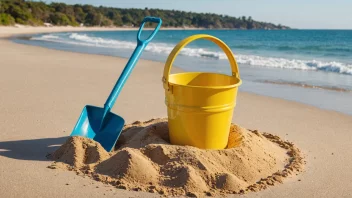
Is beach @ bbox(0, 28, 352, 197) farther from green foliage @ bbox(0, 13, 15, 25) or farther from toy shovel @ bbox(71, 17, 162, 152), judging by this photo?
green foliage @ bbox(0, 13, 15, 25)

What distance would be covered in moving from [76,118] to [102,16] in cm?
8811

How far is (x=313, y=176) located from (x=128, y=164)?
1501 mm

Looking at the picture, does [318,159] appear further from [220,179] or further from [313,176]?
[220,179]

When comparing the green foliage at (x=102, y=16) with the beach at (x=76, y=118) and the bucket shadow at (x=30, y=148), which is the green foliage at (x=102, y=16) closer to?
the beach at (x=76, y=118)

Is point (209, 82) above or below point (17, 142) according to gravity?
above

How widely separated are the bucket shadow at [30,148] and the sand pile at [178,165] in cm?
19

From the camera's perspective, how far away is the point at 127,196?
9.80ft

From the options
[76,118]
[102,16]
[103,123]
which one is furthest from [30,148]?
[102,16]

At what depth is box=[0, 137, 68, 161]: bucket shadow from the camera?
3.72 metres

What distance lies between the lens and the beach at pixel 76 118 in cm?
318

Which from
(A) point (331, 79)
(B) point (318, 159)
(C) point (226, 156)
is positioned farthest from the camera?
(A) point (331, 79)

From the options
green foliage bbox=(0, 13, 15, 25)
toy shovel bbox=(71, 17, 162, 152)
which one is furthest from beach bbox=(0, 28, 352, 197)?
Result: green foliage bbox=(0, 13, 15, 25)

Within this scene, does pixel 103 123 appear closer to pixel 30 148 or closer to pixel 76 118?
pixel 30 148

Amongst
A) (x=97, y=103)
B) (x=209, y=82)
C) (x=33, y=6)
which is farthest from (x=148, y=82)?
(x=33, y=6)
